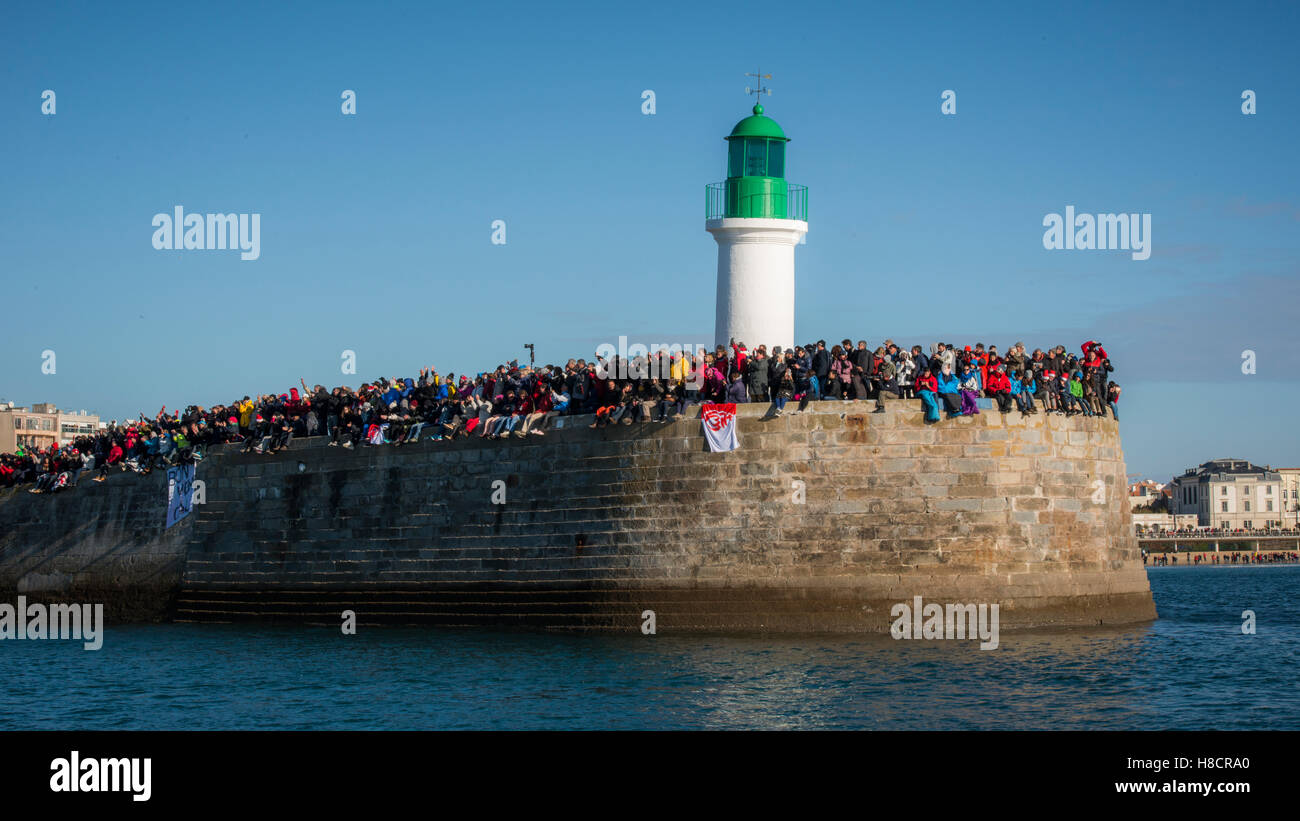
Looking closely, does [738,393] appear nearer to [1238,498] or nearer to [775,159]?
[775,159]

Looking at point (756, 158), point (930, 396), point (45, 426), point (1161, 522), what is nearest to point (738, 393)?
point (930, 396)

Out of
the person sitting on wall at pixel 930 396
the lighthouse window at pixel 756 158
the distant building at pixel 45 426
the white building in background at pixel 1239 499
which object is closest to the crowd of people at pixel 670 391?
the person sitting on wall at pixel 930 396

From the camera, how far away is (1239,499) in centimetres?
15738

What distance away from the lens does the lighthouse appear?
3566cm

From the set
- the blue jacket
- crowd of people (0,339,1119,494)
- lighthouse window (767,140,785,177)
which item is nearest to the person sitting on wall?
crowd of people (0,339,1119,494)

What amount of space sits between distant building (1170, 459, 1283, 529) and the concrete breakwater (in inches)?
5296

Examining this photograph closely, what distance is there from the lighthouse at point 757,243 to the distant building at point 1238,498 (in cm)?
13197

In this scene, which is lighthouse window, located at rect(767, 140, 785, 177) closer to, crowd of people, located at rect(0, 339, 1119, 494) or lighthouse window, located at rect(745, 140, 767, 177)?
lighthouse window, located at rect(745, 140, 767, 177)

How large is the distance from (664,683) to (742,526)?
585 cm

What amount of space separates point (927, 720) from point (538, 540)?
12302mm

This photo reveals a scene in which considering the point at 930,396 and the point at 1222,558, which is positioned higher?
the point at 930,396

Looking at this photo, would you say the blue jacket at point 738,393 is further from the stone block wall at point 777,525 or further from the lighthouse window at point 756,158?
the lighthouse window at point 756,158

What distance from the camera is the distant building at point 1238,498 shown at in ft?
511
